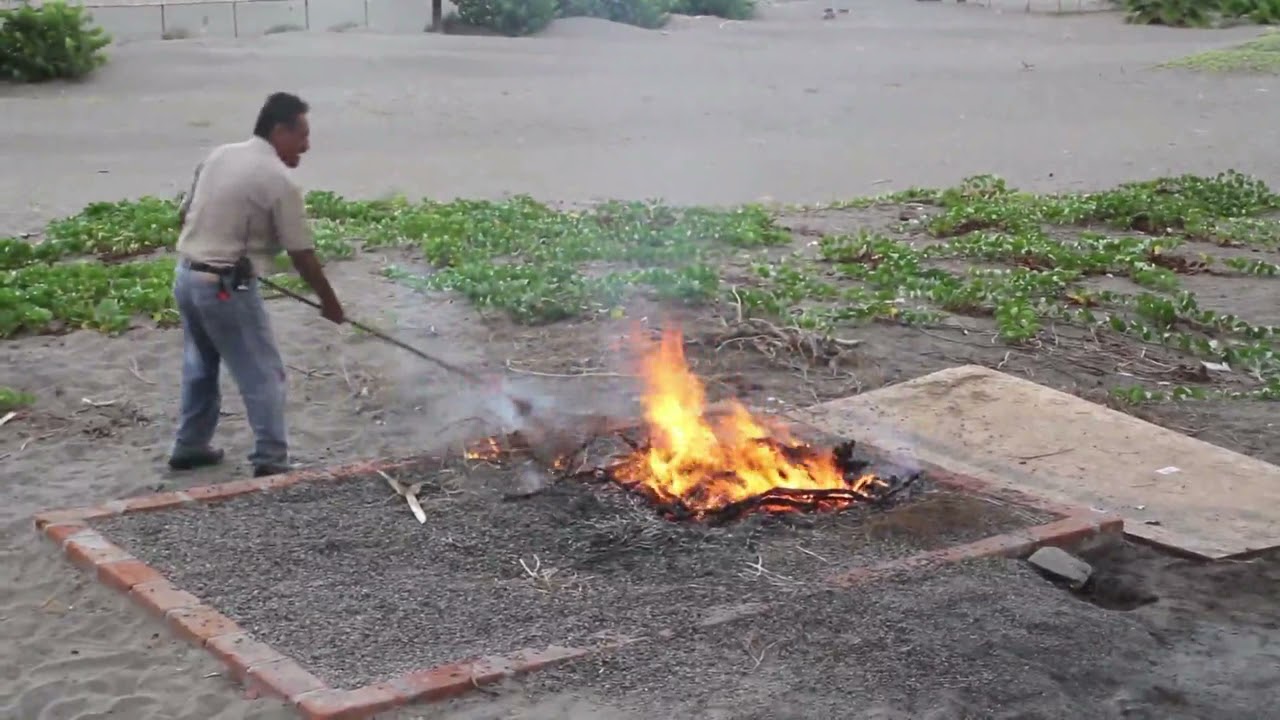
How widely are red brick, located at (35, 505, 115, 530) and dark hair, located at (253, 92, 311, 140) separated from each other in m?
1.63

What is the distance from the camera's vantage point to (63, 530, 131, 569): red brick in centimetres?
557

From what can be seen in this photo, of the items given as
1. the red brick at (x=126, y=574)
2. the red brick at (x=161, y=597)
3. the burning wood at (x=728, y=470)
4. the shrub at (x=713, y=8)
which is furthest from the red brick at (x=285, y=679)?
the shrub at (x=713, y=8)

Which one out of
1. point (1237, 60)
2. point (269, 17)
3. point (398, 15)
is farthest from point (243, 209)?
point (398, 15)

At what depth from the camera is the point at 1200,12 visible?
32.5 meters

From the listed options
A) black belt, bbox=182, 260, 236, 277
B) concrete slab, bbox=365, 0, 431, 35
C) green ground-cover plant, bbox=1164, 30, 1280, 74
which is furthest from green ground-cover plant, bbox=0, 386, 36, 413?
concrete slab, bbox=365, 0, 431, 35

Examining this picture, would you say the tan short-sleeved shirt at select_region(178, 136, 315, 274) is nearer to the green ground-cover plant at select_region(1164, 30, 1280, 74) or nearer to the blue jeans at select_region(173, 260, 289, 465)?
the blue jeans at select_region(173, 260, 289, 465)

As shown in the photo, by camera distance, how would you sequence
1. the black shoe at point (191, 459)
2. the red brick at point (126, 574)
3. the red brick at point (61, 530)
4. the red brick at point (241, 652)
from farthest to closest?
the black shoe at point (191, 459) → the red brick at point (61, 530) → the red brick at point (126, 574) → the red brick at point (241, 652)

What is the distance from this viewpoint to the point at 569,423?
23.3 feet

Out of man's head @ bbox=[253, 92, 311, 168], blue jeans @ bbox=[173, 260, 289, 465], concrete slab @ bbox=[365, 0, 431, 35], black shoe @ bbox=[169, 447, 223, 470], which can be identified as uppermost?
man's head @ bbox=[253, 92, 311, 168]

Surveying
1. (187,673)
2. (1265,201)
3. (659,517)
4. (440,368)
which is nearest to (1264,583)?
(659,517)

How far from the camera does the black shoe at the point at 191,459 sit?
693cm

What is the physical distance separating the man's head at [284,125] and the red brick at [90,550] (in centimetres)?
175

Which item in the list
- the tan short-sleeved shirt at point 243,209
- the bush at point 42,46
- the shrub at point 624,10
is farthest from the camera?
the shrub at point 624,10

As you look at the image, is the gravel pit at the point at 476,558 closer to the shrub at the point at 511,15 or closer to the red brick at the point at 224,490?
the red brick at the point at 224,490
